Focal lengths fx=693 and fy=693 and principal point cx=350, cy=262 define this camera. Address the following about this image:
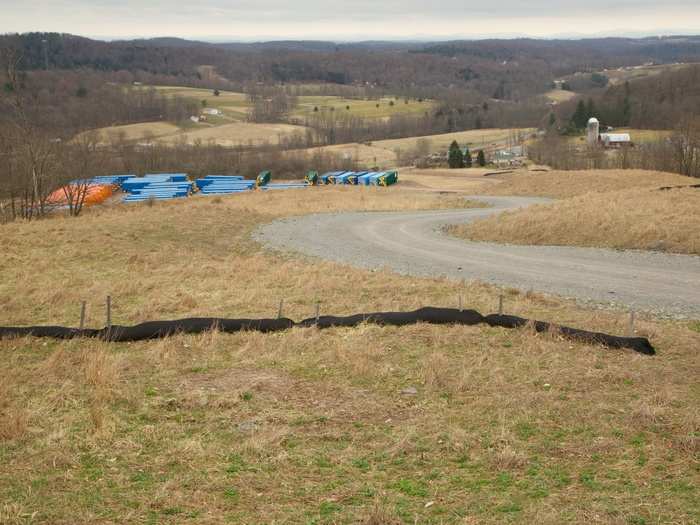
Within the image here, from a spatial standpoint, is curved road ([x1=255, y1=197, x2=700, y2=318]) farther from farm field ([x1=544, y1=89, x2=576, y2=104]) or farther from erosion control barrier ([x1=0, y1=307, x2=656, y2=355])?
farm field ([x1=544, y1=89, x2=576, y2=104])

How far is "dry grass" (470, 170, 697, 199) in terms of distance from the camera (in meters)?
43.1

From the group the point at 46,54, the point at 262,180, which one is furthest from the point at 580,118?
the point at 46,54

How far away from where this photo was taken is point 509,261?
20.3 meters

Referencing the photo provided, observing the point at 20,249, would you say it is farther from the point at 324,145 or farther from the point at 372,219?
the point at 324,145

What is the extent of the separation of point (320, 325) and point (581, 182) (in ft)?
124

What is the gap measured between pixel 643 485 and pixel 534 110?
145445 millimetres

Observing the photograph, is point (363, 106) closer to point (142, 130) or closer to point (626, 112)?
point (142, 130)

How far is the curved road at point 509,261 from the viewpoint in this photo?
1600 centimetres

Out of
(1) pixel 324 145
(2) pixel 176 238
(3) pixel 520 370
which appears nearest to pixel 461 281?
(3) pixel 520 370

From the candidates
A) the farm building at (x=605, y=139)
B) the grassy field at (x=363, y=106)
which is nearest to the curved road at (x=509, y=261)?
the farm building at (x=605, y=139)

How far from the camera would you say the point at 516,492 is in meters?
6.65

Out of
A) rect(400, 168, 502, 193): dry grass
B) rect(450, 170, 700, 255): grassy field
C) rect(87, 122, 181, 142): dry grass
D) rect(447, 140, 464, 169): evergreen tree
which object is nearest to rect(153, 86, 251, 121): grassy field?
rect(87, 122, 181, 142): dry grass

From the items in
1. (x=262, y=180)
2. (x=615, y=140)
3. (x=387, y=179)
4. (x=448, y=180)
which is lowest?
(x=448, y=180)

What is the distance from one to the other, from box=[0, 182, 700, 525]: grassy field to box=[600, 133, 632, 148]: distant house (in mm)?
82323
